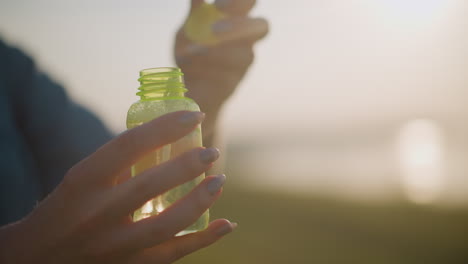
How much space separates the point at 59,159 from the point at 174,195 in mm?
1969

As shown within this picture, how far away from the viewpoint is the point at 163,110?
5.31 ft

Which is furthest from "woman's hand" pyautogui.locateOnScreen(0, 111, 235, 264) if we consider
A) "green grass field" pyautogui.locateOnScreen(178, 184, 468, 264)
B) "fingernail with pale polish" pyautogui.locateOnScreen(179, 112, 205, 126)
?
"green grass field" pyautogui.locateOnScreen(178, 184, 468, 264)

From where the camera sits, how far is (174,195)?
1.58 metres

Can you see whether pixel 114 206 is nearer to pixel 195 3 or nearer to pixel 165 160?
pixel 165 160

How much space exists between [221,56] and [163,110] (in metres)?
0.77

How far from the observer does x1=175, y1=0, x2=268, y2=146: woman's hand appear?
2.08 m

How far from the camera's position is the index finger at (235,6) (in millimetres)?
2049

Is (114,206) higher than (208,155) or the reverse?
the reverse

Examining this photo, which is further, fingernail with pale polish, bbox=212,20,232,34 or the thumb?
the thumb

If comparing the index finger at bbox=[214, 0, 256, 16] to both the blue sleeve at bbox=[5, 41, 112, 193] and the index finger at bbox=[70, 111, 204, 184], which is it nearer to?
the index finger at bbox=[70, 111, 204, 184]

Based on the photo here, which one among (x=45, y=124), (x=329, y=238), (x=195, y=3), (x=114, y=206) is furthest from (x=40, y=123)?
(x=329, y=238)

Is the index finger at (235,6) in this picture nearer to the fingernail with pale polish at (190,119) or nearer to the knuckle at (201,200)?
the fingernail with pale polish at (190,119)

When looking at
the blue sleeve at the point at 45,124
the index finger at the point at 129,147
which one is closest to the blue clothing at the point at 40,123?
the blue sleeve at the point at 45,124

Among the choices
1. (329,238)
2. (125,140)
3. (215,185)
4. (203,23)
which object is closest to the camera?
(125,140)
